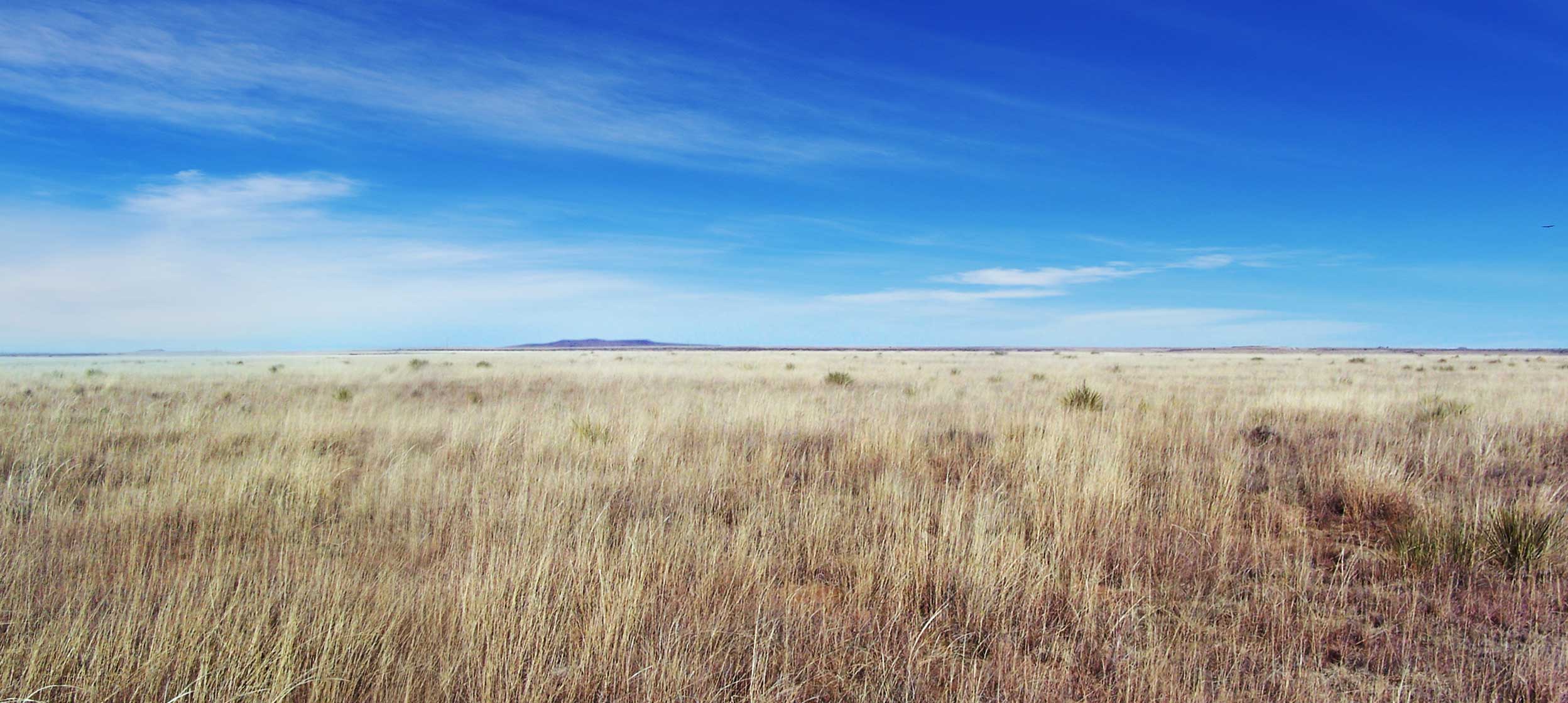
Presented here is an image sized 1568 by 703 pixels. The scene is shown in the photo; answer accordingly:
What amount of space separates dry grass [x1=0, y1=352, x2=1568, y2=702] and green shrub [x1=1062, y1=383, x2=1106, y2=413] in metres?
3.18

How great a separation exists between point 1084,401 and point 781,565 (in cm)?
1016

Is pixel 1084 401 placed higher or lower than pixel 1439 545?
higher

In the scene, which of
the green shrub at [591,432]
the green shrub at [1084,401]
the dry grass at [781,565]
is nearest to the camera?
the dry grass at [781,565]

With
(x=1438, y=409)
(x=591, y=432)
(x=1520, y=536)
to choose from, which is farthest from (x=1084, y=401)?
(x=591, y=432)

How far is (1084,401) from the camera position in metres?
12.8

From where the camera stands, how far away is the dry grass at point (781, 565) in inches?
112

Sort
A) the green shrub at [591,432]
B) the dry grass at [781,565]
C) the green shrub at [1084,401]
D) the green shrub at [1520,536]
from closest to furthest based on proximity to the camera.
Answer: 1. the dry grass at [781,565]
2. the green shrub at [1520,536]
3. the green shrub at [591,432]
4. the green shrub at [1084,401]

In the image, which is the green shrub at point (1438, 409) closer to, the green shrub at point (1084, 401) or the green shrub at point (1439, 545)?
the green shrub at point (1084, 401)

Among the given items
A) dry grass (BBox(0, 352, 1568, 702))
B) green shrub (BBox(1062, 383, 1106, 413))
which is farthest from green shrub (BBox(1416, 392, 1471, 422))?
green shrub (BBox(1062, 383, 1106, 413))

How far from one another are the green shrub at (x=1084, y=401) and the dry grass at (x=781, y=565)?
3.18m

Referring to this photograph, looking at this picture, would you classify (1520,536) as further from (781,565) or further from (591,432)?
(591,432)

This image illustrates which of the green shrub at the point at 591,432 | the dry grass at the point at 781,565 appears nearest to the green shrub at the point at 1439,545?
the dry grass at the point at 781,565

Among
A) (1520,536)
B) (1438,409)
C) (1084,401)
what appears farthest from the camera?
(1084,401)

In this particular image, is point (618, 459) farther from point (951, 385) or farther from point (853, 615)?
point (951, 385)
